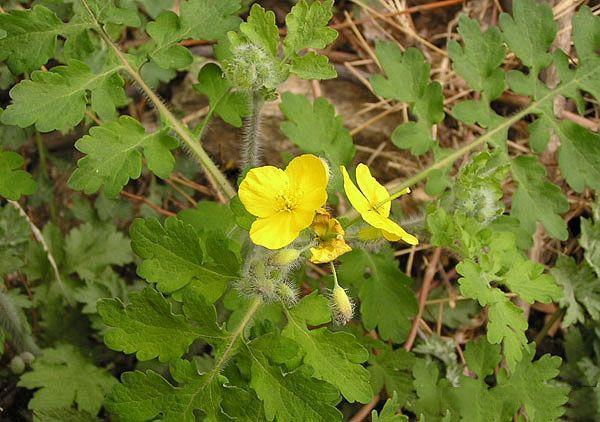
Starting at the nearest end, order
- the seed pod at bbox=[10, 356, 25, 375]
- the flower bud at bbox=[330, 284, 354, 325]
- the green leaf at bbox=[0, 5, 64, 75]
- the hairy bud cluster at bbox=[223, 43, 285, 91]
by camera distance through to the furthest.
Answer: the flower bud at bbox=[330, 284, 354, 325], the hairy bud cluster at bbox=[223, 43, 285, 91], the green leaf at bbox=[0, 5, 64, 75], the seed pod at bbox=[10, 356, 25, 375]

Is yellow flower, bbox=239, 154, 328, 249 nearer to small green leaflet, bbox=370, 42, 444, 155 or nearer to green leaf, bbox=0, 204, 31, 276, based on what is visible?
small green leaflet, bbox=370, 42, 444, 155

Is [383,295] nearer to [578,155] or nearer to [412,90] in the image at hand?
[412,90]

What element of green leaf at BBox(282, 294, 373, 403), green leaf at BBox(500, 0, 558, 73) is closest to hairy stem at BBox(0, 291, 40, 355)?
green leaf at BBox(282, 294, 373, 403)

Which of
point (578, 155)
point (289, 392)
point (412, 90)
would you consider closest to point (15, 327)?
point (289, 392)

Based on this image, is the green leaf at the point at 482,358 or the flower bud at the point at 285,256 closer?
the flower bud at the point at 285,256

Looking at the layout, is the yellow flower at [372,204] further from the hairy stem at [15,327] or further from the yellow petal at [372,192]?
the hairy stem at [15,327]

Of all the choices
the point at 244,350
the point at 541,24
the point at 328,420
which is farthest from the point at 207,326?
the point at 541,24

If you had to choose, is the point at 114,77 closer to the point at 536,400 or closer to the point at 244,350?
the point at 244,350

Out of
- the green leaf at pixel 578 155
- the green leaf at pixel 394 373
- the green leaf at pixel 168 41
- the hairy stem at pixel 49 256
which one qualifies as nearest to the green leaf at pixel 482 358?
the green leaf at pixel 394 373
